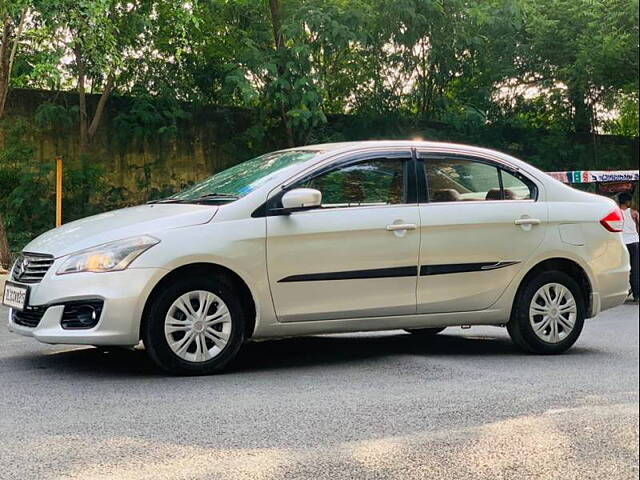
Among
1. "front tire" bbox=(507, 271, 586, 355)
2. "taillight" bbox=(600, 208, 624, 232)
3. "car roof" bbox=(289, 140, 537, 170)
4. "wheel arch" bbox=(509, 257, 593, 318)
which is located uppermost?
"car roof" bbox=(289, 140, 537, 170)

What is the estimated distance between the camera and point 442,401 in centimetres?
584

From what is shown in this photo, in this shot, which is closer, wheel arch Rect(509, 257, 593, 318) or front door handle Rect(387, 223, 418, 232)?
front door handle Rect(387, 223, 418, 232)

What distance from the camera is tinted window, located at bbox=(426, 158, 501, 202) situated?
288 inches

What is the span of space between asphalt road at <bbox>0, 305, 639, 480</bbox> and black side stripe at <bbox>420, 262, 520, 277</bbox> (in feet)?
2.31

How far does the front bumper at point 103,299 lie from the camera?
6.10 m

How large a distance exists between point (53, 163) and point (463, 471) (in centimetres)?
1383

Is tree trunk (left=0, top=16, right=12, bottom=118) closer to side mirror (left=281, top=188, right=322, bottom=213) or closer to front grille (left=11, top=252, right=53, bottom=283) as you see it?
front grille (left=11, top=252, right=53, bottom=283)

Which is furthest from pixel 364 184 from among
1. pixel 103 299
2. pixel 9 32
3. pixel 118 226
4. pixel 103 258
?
pixel 9 32

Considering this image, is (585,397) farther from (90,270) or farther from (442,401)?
(90,270)

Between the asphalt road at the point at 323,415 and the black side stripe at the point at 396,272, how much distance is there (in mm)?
678

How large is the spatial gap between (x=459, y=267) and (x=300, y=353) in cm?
147

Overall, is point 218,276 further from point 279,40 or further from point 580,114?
point 580,114

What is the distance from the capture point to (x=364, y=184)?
7.07m

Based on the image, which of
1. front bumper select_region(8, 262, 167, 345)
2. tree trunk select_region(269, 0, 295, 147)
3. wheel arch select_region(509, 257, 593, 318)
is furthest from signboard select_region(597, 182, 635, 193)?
front bumper select_region(8, 262, 167, 345)
